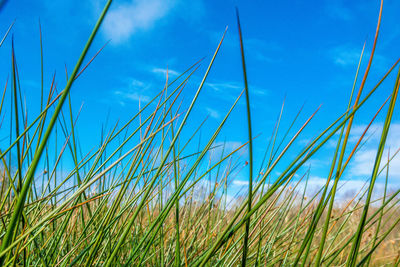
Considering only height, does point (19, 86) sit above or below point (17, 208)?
above

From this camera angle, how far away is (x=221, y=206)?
1.94 meters

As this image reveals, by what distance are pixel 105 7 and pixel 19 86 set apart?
2.21 feet

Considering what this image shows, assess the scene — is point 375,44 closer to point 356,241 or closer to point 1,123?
point 356,241

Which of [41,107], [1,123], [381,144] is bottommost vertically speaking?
[381,144]

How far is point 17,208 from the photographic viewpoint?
16.2 inches

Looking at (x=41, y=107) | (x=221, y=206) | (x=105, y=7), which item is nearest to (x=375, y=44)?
(x=105, y=7)

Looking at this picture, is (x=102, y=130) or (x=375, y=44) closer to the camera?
(x=375, y=44)

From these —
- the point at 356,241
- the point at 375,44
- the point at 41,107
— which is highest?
the point at 41,107

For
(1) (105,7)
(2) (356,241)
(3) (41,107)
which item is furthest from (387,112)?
(3) (41,107)

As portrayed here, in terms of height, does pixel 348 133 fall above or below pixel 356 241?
above

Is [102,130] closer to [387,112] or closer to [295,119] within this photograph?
[295,119]

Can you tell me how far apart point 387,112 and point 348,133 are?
0.07m

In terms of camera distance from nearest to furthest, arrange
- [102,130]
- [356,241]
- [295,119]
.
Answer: [356,241], [295,119], [102,130]

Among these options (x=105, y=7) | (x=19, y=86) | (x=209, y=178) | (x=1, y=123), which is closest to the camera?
(x=105, y=7)
